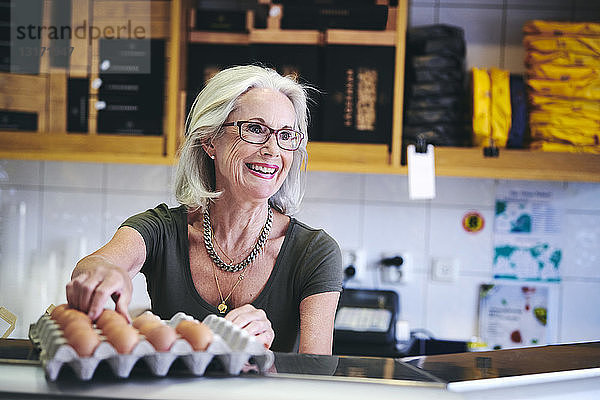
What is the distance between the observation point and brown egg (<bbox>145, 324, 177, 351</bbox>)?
74 centimetres

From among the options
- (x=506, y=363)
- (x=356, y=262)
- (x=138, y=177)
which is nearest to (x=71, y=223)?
(x=138, y=177)

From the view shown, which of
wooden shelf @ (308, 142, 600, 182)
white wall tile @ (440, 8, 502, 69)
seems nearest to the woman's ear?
wooden shelf @ (308, 142, 600, 182)

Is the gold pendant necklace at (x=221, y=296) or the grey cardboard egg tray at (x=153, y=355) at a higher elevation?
the grey cardboard egg tray at (x=153, y=355)

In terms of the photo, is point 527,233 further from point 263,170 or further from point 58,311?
point 58,311

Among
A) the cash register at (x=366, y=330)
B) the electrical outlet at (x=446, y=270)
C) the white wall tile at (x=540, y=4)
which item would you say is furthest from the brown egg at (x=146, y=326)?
the white wall tile at (x=540, y=4)

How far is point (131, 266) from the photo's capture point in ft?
4.31

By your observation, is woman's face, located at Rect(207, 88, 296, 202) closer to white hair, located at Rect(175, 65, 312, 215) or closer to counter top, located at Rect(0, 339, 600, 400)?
white hair, located at Rect(175, 65, 312, 215)

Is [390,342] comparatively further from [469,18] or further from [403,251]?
[469,18]

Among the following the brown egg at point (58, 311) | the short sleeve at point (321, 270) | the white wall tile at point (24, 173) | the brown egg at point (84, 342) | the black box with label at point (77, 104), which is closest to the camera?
the brown egg at point (84, 342)

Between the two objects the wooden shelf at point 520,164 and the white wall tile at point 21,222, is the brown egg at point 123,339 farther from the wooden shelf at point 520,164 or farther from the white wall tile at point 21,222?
the white wall tile at point 21,222

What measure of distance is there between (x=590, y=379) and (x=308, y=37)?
5.38ft

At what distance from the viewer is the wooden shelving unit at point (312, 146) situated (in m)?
2.34

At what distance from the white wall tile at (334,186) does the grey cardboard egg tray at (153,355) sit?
1.90 metres

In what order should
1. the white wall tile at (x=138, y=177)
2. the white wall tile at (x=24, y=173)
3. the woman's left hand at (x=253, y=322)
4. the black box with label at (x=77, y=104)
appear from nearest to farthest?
1. the woman's left hand at (x=253, y=322)
2. the black box with label at (x=77, y=104)
3. the white wall tile at (x=24, y=173)
4. the white wall tile at (x=138, y=177)
